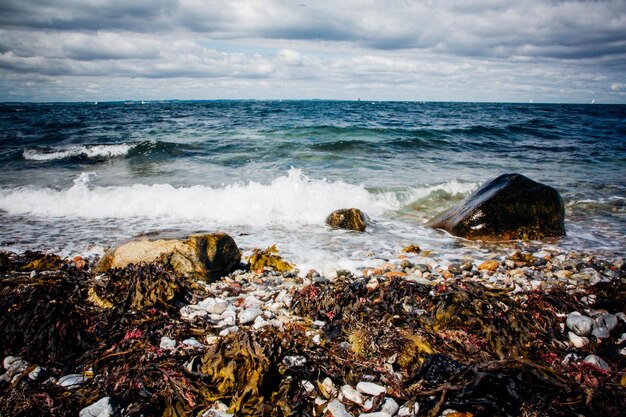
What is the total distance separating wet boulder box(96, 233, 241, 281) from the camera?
463cm

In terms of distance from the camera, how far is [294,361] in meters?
2.98

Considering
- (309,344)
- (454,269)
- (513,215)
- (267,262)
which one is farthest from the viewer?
(513,215)

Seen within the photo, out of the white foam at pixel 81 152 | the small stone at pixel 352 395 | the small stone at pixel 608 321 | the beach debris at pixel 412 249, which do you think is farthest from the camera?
the white foam at pixel 81 152

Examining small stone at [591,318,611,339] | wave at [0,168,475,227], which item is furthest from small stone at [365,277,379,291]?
wave at [0,168,475,227]

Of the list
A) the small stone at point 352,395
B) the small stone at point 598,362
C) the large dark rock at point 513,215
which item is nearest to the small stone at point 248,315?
the small stone at point 352,395

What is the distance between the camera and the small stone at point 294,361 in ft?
9.57

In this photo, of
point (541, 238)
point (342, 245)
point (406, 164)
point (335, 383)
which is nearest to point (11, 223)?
point (342, 245)

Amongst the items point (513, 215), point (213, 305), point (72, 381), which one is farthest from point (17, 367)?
point (513, 215)

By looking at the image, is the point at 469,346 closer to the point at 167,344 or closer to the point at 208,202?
the point at 167,344

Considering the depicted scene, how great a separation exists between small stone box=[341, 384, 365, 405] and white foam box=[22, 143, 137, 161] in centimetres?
1651

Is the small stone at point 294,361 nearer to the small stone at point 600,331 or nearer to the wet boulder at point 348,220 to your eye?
the small stone at point 600,331

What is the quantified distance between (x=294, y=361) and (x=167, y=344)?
1194 mm

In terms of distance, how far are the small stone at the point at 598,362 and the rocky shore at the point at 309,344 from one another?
0.8 inches

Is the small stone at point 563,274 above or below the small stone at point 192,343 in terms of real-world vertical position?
above
